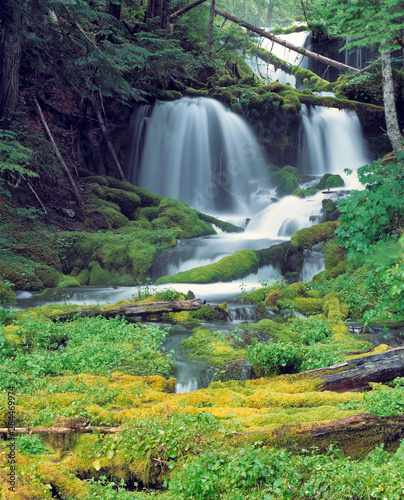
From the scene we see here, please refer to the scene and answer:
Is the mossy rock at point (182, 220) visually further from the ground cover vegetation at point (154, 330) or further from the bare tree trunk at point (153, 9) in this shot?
the bare tree trunk at point (153, 9)

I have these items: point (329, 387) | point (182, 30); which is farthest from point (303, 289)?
point (182, 30)

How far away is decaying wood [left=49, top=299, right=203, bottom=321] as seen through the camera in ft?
24.7

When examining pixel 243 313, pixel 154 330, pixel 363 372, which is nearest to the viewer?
pixel 363 372

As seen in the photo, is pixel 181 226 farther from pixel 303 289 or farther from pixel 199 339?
pixel 199 339

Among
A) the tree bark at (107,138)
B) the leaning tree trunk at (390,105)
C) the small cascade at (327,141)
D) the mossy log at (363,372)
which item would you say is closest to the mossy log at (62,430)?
the mossy log at (363,372)

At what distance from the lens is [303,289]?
1014 cm

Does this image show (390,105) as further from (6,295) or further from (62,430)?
(62,430)

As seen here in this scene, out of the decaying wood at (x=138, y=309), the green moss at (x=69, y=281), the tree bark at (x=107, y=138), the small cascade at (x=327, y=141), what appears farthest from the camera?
the small cascade at (x=327, y=141)

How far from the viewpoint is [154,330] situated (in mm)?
6875

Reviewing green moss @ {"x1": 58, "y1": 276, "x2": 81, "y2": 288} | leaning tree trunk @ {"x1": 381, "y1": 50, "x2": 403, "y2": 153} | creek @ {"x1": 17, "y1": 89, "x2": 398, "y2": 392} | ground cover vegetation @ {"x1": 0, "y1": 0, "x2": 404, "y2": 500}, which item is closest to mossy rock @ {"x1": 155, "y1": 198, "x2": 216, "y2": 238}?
ground cover vegetation @ {"x1": 0, "y1": 0, "x2": 404, "y2": 500}

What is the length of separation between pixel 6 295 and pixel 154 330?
4424mm

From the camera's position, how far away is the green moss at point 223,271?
37.1 ft

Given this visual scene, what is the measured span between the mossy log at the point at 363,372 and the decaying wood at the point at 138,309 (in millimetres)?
3589

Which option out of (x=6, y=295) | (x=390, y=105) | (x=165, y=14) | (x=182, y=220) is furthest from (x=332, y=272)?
(x=165, y=14)
